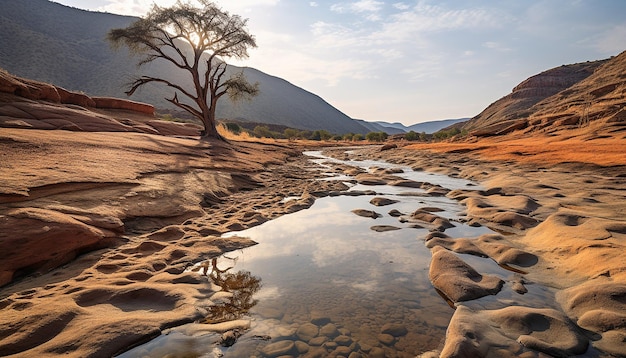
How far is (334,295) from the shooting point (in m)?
3.26

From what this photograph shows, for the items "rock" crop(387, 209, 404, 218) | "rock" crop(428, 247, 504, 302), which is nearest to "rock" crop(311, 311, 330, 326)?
"rock" crop(428, 247, 504, 302)

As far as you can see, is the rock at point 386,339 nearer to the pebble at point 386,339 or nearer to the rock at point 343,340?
the pebble at point 386,339

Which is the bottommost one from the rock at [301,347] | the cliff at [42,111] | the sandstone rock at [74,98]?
the rock at [301,347]

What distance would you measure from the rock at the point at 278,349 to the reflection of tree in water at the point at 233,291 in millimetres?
575

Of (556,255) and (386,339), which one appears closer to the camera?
(386,339)

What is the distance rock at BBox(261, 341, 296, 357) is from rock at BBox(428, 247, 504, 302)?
177cm

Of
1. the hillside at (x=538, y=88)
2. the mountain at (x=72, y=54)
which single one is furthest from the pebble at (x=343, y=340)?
the hillside at (x=538, y=88)

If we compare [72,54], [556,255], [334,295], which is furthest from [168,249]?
[72,54]

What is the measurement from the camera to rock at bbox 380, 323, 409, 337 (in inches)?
103

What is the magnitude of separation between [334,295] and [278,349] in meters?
1.00

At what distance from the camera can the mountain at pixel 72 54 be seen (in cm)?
5534

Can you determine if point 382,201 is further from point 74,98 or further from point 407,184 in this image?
point 74,98

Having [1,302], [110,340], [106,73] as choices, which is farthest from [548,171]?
[106,73]

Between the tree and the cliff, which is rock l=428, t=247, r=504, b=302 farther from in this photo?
the tree
